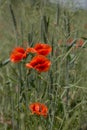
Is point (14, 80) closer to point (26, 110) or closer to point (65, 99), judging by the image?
point (26, 110)

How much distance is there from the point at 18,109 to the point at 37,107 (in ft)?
0.35

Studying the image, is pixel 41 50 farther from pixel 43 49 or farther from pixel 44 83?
pixel 44 83

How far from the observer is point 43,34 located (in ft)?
5.73

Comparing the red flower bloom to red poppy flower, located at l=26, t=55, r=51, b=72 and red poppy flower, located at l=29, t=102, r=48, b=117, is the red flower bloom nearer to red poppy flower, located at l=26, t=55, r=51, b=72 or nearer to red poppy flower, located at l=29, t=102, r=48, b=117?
red poppy flower, located at l=26, t=55, r=51, b=72

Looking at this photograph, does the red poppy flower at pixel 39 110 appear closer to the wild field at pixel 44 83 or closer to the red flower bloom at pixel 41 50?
the wild field at pixel 44 83

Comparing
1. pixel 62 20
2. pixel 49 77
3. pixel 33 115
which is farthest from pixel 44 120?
pixel 62 20

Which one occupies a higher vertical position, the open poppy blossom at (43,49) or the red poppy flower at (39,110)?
the open poppy blossom at (43,49)

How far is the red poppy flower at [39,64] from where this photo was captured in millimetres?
1470

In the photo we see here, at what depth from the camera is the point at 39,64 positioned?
1467 mm

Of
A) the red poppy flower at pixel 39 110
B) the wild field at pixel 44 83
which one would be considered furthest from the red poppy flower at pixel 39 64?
the red poppy flower at pixel 39 110

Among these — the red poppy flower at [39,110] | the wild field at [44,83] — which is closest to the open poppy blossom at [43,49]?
the wild field at [44,83]

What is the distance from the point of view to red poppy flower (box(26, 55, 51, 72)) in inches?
57.9

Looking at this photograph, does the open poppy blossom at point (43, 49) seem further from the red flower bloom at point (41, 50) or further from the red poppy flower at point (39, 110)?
the red poppy flower at point (39, 110)

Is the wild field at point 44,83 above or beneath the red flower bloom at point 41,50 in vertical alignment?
beneath
